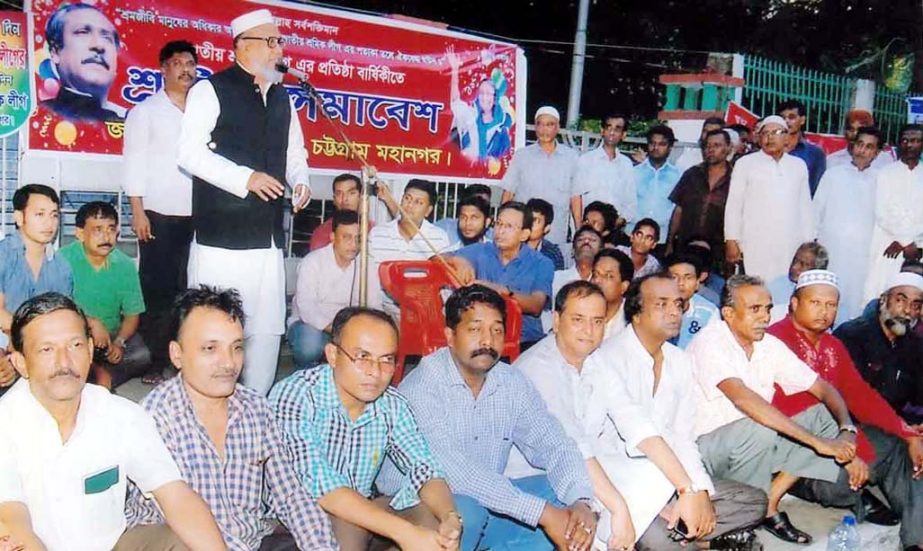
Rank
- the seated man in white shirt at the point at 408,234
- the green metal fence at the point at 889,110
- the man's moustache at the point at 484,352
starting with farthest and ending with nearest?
the green metal fence at the point at 889,110
the seated man in white shirt at the point at 408,234
the man's moustache at the point at 484,352

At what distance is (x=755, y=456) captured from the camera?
4227 mm

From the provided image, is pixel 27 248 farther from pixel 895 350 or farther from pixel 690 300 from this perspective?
pixel 895 350

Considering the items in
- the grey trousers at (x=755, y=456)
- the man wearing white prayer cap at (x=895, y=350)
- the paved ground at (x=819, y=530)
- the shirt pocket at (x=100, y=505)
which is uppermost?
the man wearing white prayer cap at (x=895, y=350)

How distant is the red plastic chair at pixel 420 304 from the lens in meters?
5.14

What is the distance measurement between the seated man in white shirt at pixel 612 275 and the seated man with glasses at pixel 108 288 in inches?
91.9

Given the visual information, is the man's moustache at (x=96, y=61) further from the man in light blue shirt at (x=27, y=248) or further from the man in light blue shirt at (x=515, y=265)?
the man in light blue shirt at (x=515, y=265)

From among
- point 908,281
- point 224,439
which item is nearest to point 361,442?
point 224,439

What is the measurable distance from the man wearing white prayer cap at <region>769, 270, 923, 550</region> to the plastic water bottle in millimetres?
102

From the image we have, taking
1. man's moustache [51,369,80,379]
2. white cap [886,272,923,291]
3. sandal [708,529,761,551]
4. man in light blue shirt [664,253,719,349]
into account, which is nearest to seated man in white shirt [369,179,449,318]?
man in light blue shirt [664,253,719,349]

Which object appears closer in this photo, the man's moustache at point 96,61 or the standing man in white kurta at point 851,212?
the man's moustache at point 96,61

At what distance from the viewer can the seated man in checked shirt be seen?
284cm

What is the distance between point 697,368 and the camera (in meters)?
4.41

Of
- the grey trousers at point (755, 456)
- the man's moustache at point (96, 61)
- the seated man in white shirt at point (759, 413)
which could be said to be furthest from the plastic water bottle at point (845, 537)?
the man's moustache at point (96, 61)

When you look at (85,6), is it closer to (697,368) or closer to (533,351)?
(533,351)
